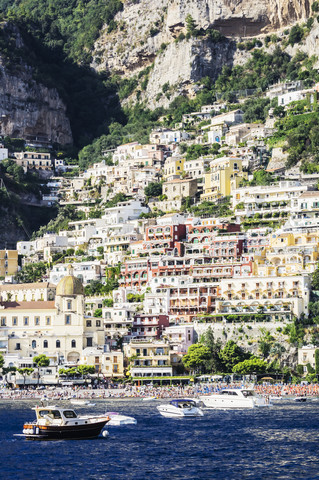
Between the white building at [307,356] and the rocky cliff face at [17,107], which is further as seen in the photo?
the rocky cliff face at [17,107]

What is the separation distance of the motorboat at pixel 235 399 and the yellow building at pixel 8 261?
64.4 m

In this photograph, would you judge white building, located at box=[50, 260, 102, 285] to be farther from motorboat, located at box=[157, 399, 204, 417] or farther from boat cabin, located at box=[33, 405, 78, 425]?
boat cabin, located at box=[33, 405, 78, 425]

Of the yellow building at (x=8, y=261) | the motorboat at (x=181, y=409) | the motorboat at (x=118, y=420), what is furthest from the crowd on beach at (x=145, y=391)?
the yellow building at (x=8, y=261)

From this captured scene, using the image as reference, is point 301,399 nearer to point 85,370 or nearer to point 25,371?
point 85,370

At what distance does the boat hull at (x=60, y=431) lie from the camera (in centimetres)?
7694

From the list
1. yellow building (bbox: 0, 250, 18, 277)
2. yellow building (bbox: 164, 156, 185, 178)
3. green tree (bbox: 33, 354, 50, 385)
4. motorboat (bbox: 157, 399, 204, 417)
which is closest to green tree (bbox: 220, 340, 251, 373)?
green tree (bbox: 33, 354, 50, 385)

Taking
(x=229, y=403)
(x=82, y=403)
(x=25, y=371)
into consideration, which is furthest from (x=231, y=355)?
(x=25, y=371)

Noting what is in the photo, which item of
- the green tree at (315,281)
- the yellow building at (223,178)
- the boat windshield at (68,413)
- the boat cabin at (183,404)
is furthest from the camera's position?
the yellow building at (223,178)

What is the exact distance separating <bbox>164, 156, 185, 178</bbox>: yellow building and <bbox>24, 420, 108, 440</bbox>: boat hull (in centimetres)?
9406

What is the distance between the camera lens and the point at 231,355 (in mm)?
114625

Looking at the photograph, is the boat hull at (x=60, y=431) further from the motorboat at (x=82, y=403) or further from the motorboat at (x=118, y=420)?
the motorboat at (x=82, y=403)

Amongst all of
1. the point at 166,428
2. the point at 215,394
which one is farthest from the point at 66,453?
the point at 215,394

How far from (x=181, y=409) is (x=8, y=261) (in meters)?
70.6

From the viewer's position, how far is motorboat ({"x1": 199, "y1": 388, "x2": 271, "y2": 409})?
97688 millimetres
